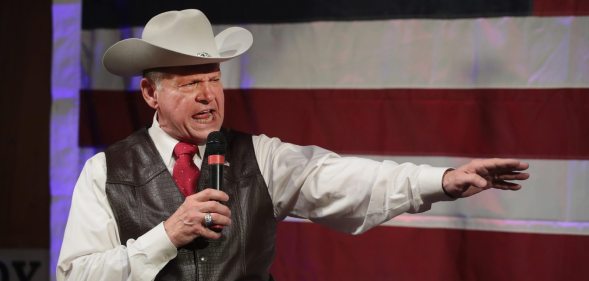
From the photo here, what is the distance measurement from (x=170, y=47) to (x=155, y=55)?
0.05m

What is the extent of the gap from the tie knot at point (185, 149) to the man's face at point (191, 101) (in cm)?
2

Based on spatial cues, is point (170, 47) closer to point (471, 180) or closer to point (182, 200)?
point (182, 200)

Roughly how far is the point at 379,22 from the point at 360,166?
38.1 inches

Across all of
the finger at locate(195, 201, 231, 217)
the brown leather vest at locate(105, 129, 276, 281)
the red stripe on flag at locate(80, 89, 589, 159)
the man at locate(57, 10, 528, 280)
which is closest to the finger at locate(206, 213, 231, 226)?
the finger at locate(195, 201, 231, 217)

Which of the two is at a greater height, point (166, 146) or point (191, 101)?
point (191, 101)

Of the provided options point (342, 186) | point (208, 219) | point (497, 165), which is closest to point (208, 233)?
point (208, 219)

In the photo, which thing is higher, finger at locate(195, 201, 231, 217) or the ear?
the ear

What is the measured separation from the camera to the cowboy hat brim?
78.5 inches

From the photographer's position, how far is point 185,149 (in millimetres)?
2031

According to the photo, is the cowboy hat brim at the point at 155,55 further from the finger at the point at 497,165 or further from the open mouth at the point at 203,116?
the finger at the point at 497,165

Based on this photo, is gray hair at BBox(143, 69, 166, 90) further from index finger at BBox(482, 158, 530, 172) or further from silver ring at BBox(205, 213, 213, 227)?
index finger at BBox(482, 158, 530, 172)

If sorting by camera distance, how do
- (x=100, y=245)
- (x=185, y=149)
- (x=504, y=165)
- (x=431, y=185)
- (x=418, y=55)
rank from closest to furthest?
(x=504, y=165), (x=431, y=185), (x=100, y=245), (x=185, y=149), (x=418, y=55)

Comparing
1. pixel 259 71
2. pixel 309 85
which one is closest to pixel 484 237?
pixel 309 85

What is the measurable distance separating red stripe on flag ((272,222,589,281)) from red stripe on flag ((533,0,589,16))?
29.9 inches
